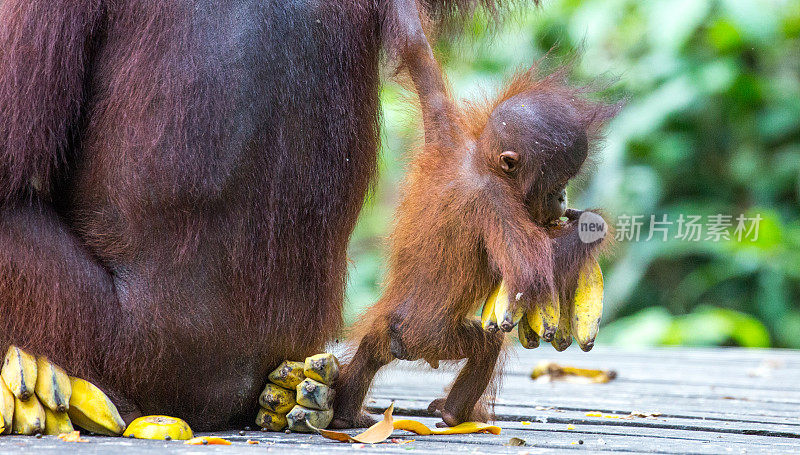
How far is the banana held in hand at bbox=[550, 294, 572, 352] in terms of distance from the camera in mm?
2053

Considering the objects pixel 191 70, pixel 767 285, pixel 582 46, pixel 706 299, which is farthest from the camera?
pixel 706 299

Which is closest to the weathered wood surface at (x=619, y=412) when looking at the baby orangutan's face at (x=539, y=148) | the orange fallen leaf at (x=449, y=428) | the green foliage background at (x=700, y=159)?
the orange fallen leaf at (x=449, y=428)

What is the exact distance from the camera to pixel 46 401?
77.4 inches

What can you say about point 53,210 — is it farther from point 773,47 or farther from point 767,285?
point 773,47

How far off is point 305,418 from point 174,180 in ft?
2.12

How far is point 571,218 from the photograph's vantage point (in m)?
2.08

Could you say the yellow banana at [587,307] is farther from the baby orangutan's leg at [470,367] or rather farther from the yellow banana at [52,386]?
the yellow banana at [52,386]

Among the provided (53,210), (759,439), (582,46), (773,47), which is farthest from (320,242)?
(773,47)

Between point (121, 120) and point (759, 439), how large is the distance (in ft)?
5.54

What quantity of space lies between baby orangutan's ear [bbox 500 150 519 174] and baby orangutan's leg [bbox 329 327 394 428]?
0.54m

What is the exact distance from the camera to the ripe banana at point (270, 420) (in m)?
2.26

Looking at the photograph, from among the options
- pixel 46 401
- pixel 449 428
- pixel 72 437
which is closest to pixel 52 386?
pixel 46 401

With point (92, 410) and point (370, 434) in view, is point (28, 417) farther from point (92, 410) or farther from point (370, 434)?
point (370, 434)

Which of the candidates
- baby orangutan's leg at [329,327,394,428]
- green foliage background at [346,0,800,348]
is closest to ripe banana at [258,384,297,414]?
baby orangutan's leg at [329,327,394,428]
